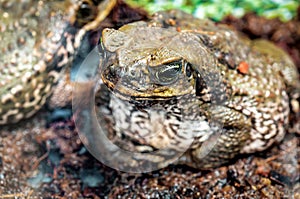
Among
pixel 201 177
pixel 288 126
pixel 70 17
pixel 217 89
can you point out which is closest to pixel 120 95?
pixel 217 89

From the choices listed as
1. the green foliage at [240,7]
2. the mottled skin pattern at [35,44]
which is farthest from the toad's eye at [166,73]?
the green foliage at [240,7]

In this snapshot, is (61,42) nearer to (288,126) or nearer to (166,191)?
(166,191)

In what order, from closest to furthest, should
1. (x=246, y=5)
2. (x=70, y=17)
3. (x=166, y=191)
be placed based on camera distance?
(x=166, y=191), (x=70, y=17), (x=246, y=5)

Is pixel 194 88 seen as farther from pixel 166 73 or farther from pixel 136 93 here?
pixel 136 93

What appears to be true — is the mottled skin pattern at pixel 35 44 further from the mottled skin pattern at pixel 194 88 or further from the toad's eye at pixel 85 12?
the mottled skin pattern at pixel 194 88

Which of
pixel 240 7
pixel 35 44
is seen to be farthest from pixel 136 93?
pixel 240 7
